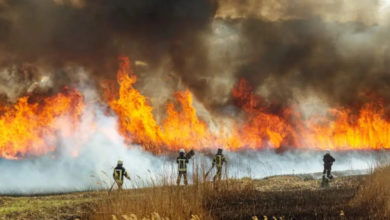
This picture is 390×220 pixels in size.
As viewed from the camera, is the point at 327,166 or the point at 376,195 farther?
the point at 327,166

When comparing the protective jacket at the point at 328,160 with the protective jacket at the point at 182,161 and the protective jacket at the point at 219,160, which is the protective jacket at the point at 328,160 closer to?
the protective jacket at the point at 219,160

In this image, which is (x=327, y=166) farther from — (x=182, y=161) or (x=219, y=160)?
(x=182, y=161)

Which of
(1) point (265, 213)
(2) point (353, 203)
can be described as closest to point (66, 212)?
(1) point (265, 213)

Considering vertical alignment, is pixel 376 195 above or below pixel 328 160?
below

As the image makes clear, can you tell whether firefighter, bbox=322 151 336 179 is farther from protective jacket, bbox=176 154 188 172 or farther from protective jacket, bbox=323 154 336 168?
protective jacket, bbox=176 154 188 172

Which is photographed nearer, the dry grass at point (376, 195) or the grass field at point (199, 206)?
the grass field at point (199, 206)

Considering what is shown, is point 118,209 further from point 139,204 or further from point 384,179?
point 384,179

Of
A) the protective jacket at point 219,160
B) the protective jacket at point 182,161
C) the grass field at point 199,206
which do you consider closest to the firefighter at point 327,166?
the grass field at point 199,206

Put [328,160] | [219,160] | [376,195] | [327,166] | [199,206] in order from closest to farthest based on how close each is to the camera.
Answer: [199,206], [376,195], [219,160], [328,160], [327,166]

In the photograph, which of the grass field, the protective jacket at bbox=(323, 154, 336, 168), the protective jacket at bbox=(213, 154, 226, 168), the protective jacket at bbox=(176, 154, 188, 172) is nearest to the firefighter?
the protective jacket at bbox=(323, 154, 336, 168)

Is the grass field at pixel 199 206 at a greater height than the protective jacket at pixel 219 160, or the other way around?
the protective jacket at pixel 219 160

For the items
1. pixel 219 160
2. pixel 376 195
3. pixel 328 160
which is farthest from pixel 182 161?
pixel 376 195

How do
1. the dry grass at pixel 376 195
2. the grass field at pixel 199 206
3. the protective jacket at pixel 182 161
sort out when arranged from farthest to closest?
1. the protective jacket at pixel 182 161
2. the dry grass at pixel 376 195
3. the grass field at pixel 199 206

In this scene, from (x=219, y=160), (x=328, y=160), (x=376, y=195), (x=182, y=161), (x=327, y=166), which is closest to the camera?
(x=376, y=195)
